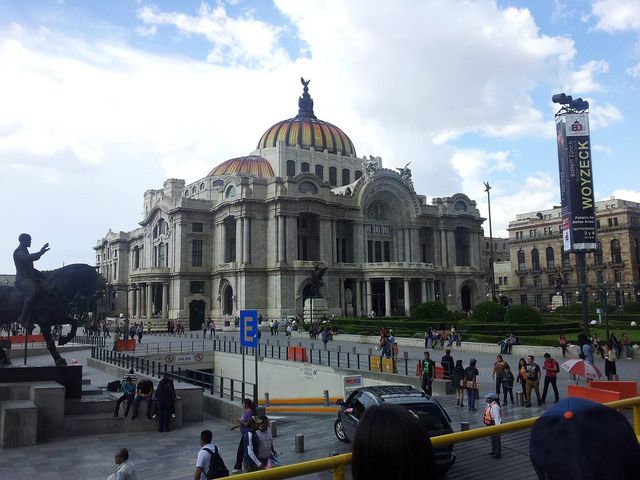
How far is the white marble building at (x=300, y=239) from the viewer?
6938cm

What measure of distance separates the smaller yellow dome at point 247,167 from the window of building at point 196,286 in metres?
16.3

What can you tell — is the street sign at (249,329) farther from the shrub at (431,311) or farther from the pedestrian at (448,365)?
the shrub at (431,311)

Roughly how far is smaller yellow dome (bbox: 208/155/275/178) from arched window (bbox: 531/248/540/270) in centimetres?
4882

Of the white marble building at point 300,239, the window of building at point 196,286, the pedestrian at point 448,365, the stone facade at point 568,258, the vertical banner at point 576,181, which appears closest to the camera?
the pedestrian at point 448,365

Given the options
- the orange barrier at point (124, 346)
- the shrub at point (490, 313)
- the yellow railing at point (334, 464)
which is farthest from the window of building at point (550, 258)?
the yellow railing at point (334, 464)

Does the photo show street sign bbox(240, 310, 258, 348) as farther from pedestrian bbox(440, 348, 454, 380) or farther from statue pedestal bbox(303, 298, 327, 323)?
statue pedestal bbox(303, 298, 327, 323)

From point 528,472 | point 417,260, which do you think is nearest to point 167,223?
point 417,260

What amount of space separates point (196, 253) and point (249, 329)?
57.1 meters

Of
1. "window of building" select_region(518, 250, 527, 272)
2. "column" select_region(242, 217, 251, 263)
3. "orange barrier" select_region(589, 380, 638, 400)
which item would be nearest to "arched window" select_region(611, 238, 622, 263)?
"window of building" select_region(518, 250, 527, 272)

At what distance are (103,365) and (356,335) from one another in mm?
20749

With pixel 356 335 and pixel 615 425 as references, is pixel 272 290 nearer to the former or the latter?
pixel 356 335

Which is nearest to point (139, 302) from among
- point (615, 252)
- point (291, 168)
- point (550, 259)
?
point (291, 168)

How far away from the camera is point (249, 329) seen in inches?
810

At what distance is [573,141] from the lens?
41.6m
